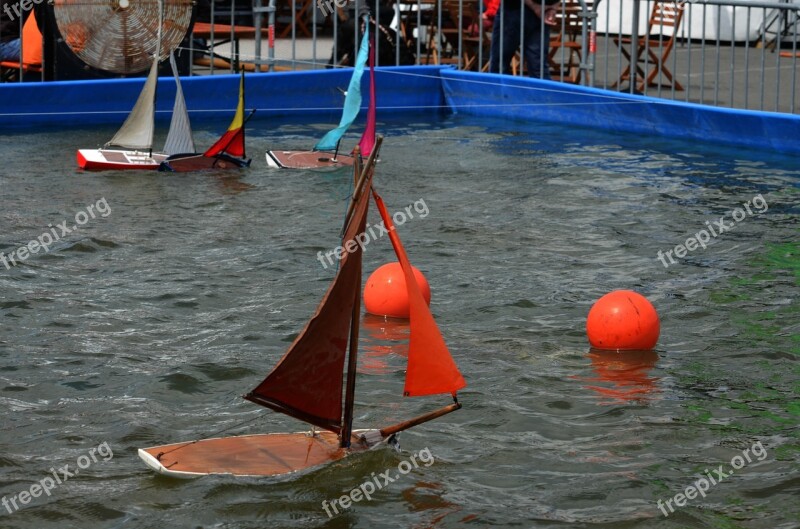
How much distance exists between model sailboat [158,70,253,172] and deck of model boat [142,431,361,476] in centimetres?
804

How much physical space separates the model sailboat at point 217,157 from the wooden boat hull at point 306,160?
1.14 feet

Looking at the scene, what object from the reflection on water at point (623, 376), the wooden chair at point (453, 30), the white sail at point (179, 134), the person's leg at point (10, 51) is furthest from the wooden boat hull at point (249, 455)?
the wooden chair at point (453, 30)

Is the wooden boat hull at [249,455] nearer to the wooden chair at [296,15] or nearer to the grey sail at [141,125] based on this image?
the grey sail at [141,125]

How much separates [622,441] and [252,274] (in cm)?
439

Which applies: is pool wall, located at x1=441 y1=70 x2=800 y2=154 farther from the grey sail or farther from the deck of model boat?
the deck of model boat

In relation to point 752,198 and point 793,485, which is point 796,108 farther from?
point 793,485

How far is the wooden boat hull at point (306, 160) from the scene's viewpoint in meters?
15.4

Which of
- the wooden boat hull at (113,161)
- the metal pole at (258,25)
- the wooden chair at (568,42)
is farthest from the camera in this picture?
the metal pole at (258,25)

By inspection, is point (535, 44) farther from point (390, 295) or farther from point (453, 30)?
point (390, 295)

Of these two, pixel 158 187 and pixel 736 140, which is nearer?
pixel 158 187

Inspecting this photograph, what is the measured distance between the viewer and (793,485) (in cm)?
700

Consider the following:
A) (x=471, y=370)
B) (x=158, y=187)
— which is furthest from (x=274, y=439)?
(x=158, y=187)

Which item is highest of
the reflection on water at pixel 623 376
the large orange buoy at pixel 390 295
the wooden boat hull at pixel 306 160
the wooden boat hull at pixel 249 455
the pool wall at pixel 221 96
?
the pool wall at pixel 221 96

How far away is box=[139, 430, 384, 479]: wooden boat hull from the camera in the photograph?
6895mm
